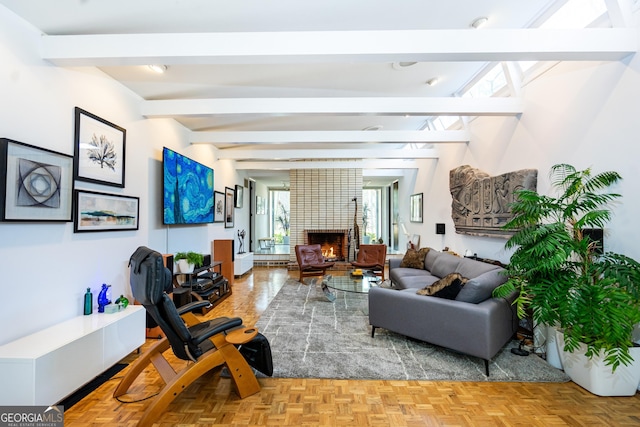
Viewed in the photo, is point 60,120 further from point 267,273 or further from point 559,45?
point 267,273

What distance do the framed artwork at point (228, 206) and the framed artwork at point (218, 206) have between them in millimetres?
256

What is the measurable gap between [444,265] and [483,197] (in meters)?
1.12

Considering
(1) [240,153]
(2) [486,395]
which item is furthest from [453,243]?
(1) [240,153]

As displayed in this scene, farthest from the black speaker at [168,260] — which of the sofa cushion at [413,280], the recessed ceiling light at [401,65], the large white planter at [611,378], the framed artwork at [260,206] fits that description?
the framed artwork at [260,206]

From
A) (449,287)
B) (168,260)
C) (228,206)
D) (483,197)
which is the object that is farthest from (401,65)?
(228,206)

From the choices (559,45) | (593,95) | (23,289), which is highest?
(559,45)

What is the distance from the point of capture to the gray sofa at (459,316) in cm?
235

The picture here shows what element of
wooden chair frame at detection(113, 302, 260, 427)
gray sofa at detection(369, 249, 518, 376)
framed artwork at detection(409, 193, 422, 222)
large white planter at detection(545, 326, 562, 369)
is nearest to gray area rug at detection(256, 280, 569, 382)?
large white planter at detection(545, 326, 562, 369)

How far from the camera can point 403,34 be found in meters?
2.02

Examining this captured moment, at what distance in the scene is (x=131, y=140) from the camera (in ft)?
10.4

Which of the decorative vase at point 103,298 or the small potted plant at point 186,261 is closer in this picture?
the decorative vase at point 103,298

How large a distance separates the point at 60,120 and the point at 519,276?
3939 millimetres

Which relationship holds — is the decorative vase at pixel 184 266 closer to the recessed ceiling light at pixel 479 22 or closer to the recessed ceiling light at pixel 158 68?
the recessed ceiling light at pixel 158 68

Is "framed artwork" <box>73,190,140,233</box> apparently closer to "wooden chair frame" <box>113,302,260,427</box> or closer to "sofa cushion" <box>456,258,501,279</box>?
"wooden chair frame" <box>113,302,260,427</box>
